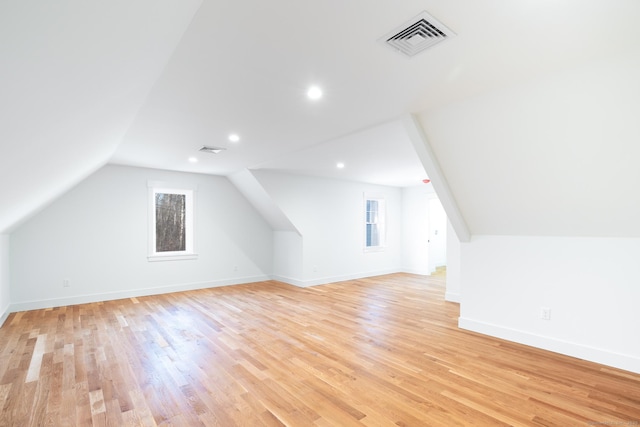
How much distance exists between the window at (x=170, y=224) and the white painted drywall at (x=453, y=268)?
16.1 ft

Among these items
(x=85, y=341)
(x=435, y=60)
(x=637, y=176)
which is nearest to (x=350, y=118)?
(x=435, y=60)

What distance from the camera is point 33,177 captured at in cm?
263

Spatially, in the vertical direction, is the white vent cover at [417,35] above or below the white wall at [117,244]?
above

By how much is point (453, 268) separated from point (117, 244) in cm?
592

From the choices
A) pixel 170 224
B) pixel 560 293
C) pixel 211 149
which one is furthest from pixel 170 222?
pixel 560 293

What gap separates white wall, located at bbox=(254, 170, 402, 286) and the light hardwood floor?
2291 millimetres

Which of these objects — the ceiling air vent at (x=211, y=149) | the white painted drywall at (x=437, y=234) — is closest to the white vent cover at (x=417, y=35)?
the ceiling air vent at (x=211, y=149)

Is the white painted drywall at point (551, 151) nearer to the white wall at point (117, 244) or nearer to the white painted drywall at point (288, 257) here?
the white painted drywall at point (288, 257)

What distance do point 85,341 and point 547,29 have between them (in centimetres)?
494

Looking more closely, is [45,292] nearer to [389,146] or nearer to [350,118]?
[350,118]

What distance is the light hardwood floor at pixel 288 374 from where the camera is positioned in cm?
213

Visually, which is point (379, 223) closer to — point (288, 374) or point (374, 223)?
point (374, 223)

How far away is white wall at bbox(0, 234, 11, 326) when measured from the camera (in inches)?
164

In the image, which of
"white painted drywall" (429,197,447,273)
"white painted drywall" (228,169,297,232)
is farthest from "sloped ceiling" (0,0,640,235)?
"white painted drywall" (429,197,447,273)
